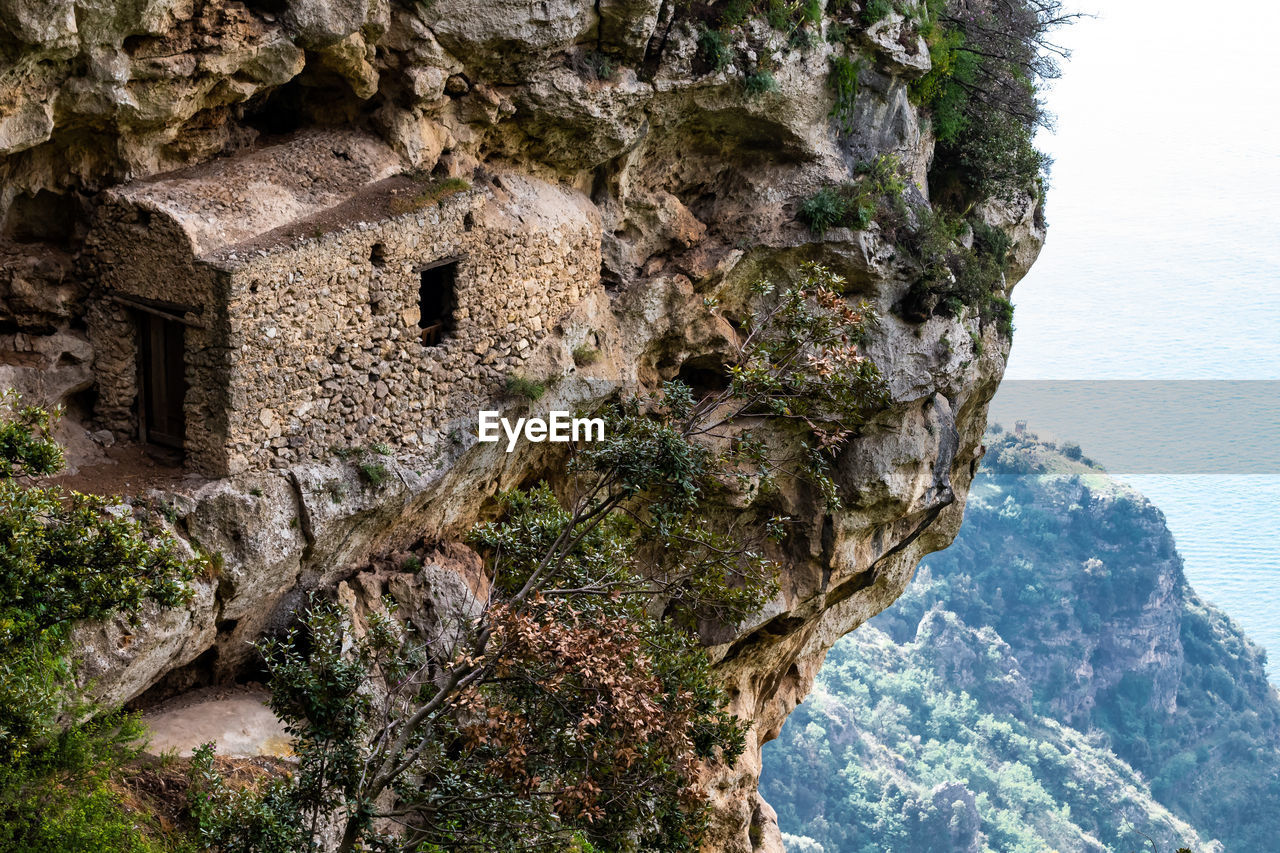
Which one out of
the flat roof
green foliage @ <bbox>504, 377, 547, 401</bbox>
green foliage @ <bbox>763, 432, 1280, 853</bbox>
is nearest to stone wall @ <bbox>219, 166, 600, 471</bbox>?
green foliage @ <bbox>504, 377, 547, 401</bbox>

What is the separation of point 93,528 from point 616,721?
4963mm

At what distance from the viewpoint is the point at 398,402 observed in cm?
1533

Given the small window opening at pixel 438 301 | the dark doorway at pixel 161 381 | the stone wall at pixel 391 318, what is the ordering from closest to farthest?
the stone wall at pixel 391 318, the dark doorway at pixel 161 381, the small window opening at pixel 438 301

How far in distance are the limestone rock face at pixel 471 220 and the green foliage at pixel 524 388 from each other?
0.90 ft

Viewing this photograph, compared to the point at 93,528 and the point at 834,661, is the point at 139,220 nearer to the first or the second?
the point at 93,528

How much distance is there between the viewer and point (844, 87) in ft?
64.1

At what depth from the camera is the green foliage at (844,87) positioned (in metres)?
19.3

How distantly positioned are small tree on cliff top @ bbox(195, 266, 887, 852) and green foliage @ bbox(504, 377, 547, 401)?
8.47 feet

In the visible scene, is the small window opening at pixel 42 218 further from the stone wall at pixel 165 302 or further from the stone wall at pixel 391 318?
the stone wall at pixel 391 318

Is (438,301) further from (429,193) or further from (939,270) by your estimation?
(939,270)

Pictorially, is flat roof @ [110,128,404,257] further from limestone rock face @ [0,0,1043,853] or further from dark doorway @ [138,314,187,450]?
dark doorway @ [138,314,187,450]

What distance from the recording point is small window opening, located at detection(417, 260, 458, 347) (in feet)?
51.4

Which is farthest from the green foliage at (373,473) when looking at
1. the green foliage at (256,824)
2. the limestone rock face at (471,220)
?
the green foliage at (256,824)

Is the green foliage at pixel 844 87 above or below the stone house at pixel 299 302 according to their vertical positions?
above
